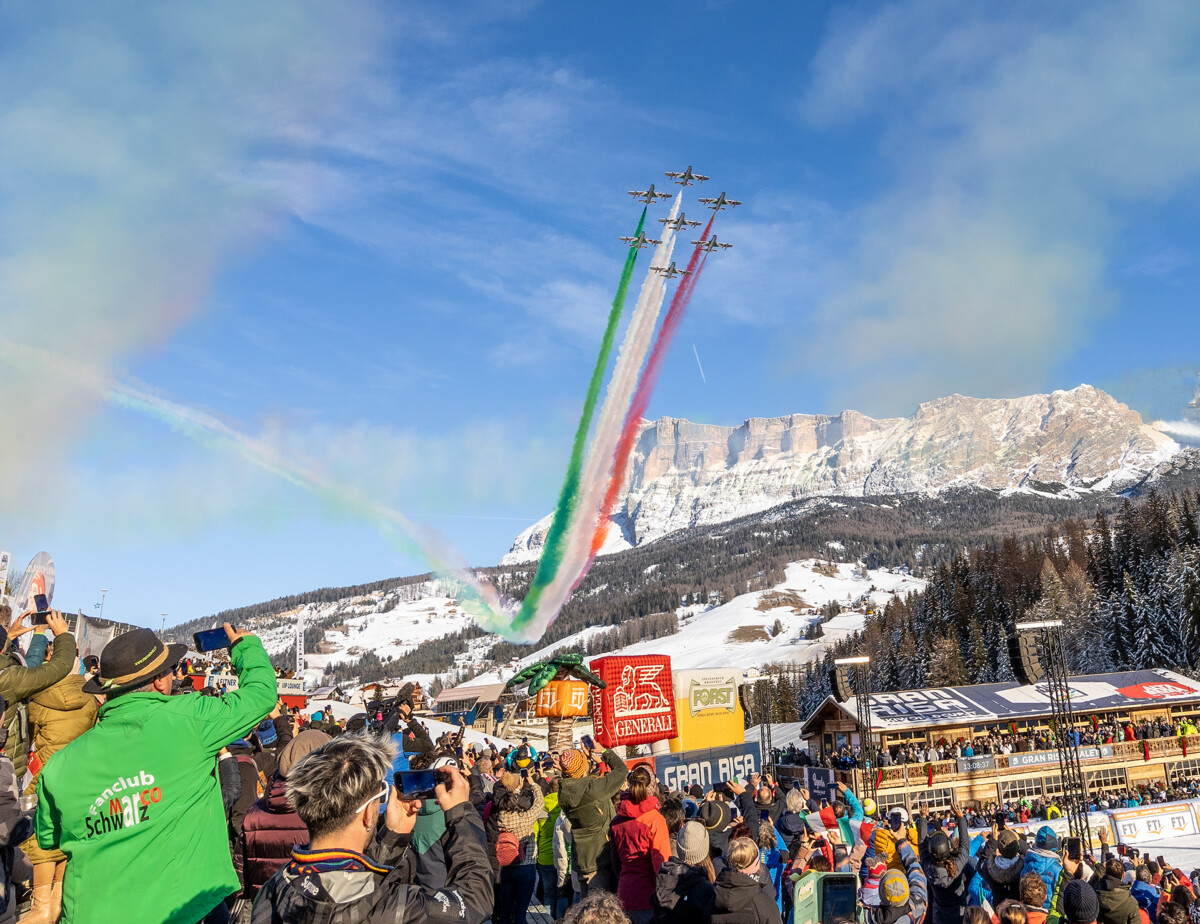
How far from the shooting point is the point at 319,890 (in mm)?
2719

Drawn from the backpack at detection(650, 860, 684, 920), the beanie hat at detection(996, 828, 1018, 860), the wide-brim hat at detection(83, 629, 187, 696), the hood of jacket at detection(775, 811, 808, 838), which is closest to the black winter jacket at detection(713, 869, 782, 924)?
the backpack at detection(650, 860, 684, 920)

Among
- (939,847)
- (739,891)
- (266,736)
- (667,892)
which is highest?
(266,736)

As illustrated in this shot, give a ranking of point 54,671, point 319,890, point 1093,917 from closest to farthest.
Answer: point 319,890 < point 54,671 < point 1093,917

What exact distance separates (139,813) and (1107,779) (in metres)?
40.8

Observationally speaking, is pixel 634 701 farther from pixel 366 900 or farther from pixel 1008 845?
pixel 366 900

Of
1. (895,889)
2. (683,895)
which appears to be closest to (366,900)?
(683,895)

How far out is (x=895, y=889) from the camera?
7238 millimetres

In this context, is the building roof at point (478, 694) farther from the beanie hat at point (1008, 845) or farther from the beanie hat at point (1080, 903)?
the beanie hat at point (1080, 903)

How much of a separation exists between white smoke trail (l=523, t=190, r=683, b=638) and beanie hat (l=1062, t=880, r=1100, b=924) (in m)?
26.2

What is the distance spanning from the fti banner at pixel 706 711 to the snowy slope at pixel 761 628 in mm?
111170

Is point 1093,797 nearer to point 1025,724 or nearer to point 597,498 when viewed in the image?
point 1025,724

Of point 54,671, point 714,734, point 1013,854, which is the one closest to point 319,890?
point 54,671

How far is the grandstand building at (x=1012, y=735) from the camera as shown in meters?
32.8

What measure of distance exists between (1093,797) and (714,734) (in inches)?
961
